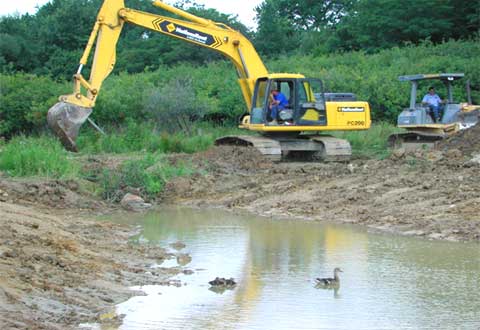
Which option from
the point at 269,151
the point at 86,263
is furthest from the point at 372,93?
the point at 86,263

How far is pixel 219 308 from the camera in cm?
1085

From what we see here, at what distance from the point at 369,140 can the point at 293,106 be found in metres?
4.24

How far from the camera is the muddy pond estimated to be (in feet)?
33.9

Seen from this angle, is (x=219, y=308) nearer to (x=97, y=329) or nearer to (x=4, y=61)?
(x=97, y=329)

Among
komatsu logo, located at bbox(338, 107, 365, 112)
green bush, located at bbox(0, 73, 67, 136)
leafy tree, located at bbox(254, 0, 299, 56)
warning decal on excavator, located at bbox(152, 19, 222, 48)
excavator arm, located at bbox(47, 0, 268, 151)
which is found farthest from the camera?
leafy tree, located at bbox(254, 0, 299, 56)

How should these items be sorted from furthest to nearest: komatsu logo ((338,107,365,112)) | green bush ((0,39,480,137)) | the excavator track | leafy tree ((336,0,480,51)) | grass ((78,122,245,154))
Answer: leafy tree ((336,0,480,51)), green bush ((0,39,480,137)), grass ((78,122,245,154)), komatsu logo ((338,107,365,112)), the excavator track

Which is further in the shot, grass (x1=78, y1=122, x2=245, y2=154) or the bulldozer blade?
grass (x1=78, y1=122, x2=245, y2=154)

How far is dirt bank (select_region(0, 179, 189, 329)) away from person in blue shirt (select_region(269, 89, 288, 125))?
8495mm

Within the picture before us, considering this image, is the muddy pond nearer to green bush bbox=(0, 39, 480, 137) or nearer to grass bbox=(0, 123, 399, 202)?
grass bbox=(0, 123, 399, 202)

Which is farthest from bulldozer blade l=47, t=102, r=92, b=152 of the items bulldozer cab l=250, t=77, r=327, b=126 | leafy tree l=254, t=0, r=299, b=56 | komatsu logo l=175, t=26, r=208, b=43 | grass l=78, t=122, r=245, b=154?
leafy tree l=254, t=0, r=299, b=56

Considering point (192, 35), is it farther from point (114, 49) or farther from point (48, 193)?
point (48, 193)

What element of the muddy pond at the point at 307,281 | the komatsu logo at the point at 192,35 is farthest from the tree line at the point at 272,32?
the muddy pond at the point at 307,281

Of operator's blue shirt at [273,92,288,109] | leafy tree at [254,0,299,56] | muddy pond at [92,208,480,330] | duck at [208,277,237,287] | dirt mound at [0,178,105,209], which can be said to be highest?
leafy tree at [254,0,299,56]

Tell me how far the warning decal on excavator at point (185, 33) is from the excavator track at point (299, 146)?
2.52 meters
